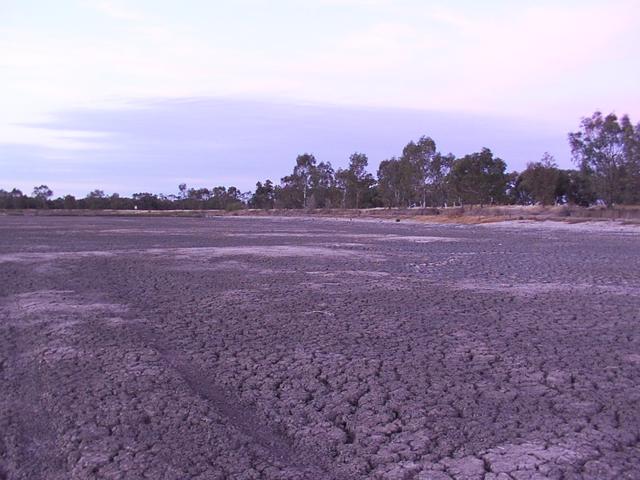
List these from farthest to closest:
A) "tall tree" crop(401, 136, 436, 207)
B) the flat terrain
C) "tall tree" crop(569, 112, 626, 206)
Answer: "tall tree" crop(401, 136, 436, 207) < "tall tree" crop(569, 112, 626, 206) < the flat terrain

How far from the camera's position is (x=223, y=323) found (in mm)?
6859

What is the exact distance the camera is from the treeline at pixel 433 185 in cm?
5662

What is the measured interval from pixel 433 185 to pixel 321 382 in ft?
267

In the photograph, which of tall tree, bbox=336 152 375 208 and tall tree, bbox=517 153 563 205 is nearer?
tall tree, bbox=517 153 563 205

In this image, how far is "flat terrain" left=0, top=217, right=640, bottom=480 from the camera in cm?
319

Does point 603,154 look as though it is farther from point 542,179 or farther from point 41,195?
point 41,195

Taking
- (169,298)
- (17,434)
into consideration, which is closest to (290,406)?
(17,434)

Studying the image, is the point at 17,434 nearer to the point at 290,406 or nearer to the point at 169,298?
the point at 290,406

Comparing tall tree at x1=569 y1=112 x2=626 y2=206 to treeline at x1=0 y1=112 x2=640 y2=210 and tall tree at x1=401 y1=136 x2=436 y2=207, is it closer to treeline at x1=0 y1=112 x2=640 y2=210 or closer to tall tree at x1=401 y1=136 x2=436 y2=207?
treeline at x1=0 y1=112 x2=640 y2=210

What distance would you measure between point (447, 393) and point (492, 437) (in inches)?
31.5

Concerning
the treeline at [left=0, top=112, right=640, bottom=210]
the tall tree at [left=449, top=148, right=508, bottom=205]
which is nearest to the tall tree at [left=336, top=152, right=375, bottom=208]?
the treeline at [left=0, top=112, right=640, bottom=210]

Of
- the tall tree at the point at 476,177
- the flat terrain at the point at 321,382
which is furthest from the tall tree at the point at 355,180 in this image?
the flat terrain at the point at 321,382

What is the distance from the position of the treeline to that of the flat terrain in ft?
176

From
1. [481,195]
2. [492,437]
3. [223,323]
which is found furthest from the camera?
[481,195]
